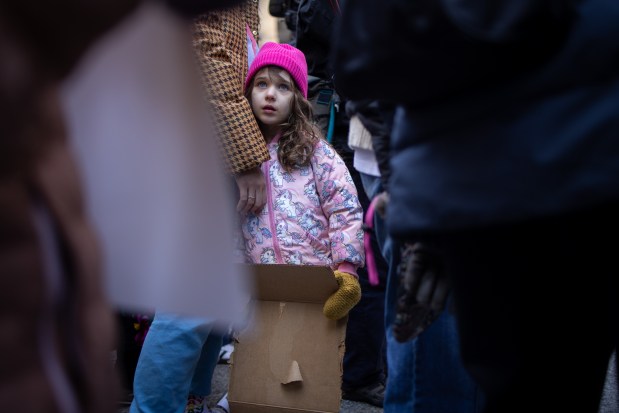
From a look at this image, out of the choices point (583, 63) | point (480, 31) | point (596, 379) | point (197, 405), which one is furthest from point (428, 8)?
point (197, 405)

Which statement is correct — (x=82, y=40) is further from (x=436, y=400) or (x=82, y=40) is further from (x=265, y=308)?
(x=265, y=308)

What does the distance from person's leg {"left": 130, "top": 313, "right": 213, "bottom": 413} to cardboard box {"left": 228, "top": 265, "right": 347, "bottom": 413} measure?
0.77ft

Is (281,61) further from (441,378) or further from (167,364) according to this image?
(441,378)

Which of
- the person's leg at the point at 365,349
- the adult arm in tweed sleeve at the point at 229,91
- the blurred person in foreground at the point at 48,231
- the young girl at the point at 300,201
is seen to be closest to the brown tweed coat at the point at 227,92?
the adult arm in tweed sleeve at the point at 229,91

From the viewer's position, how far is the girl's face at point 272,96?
2.50 metres

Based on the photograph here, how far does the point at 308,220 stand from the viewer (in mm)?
2322

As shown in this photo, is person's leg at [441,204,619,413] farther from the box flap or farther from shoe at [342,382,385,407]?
shoe at [342,382,385,407]

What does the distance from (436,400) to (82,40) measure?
1003 millimetres

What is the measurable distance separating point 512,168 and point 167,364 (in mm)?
1317

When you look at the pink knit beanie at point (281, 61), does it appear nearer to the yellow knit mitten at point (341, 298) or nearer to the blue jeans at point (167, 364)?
the yellow knit mitten at point (341, 298)

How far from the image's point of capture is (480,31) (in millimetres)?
864

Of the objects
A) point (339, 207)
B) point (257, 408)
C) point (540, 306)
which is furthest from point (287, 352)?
point (540, 306)

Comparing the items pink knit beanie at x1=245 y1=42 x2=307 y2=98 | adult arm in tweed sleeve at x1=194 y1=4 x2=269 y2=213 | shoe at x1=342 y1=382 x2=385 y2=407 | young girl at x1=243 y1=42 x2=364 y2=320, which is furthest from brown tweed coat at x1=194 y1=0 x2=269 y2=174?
shoe at x1=342 y1=382 x2=385 y2=407

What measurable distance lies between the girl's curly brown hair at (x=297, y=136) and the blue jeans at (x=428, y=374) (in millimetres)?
1002
